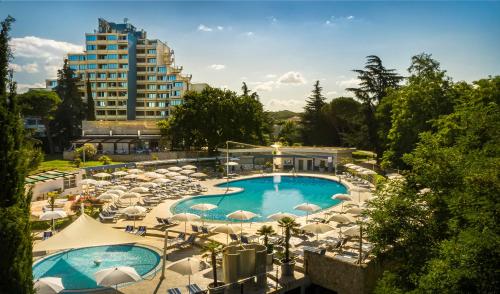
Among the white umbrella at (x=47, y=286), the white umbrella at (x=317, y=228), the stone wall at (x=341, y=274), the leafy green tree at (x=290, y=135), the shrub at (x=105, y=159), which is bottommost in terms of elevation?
the stone wall at (x=341, y=274)

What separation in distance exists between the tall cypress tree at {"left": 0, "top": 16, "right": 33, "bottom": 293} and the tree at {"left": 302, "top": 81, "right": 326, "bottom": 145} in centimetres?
5653

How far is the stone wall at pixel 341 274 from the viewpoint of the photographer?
13633mm

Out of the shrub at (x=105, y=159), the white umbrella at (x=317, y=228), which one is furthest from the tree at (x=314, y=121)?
the white umbrella at (x=317, y=228)

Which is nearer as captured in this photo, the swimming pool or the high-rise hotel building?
the swimming pool

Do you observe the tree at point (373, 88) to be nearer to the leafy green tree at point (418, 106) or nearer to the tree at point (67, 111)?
the leafy green tree at point (418, 106)

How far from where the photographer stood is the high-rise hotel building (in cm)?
7350

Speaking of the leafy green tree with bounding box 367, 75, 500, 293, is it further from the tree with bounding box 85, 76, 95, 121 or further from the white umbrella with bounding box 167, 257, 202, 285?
the tree with bounding box 85, 76, 95, 121

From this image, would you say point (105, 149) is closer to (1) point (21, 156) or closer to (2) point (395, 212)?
(1) point (21, 156)

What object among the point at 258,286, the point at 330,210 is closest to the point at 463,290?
the point at 258,286

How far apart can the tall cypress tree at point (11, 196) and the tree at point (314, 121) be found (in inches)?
2225

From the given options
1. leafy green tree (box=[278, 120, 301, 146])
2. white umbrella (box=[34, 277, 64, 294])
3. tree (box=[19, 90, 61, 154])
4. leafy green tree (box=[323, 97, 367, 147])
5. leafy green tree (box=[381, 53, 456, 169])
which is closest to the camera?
white umbrella (box=[34, 277, 64, 294])

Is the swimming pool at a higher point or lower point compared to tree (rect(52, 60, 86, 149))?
lower

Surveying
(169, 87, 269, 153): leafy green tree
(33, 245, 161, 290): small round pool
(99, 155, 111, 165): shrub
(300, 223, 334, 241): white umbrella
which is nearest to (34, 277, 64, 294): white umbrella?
(33, 245, 161, 290): small round pool

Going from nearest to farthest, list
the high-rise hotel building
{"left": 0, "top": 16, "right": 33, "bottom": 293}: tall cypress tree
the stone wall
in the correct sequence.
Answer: {"left": 0, "top": 16, "right": 33, "bottom": 293}: tall cypress tree
the stone wall
the high-rise hotel building
